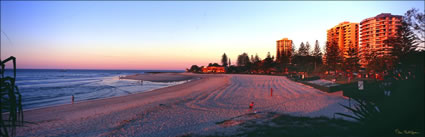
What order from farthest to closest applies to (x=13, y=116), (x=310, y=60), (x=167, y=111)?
(x=310, y=60), (x=167, y=111), (x=13, y=116)

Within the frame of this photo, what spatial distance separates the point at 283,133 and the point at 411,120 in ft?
18.0

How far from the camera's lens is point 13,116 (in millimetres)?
905

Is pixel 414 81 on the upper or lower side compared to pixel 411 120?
upper

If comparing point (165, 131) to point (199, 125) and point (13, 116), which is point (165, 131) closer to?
point (199, 125)

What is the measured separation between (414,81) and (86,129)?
487 inches

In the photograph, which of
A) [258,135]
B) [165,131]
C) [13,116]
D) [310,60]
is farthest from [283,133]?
[310,60]

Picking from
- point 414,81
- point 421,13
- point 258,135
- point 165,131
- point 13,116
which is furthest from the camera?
point 421,13

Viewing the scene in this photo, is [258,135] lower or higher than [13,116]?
lower

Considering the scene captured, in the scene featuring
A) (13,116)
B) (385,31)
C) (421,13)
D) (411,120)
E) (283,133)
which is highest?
(385,31)

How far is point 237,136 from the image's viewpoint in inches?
309

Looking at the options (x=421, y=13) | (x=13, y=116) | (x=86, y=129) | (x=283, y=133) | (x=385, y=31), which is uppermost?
(x=385, y=31)

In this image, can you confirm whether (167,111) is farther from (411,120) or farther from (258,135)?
(411,120)

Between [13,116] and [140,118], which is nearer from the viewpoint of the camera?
Result: [13,116]

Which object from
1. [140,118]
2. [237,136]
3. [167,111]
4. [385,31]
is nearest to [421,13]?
[237,136]
